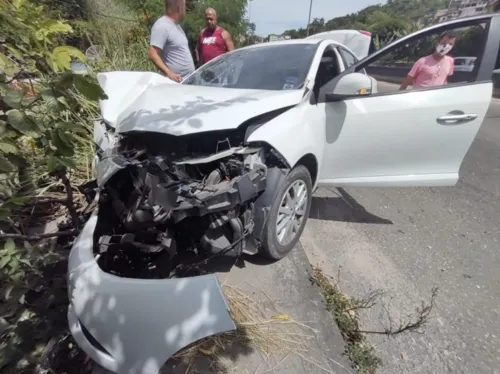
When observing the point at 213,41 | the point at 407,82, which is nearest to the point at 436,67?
the point at 407,82

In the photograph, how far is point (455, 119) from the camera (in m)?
2.44

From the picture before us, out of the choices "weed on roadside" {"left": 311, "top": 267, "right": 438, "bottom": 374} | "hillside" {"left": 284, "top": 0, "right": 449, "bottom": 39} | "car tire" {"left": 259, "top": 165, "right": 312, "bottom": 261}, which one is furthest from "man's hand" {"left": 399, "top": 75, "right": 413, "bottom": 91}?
"hillside" {"left": 284, "top": 0, "right": 449, "bottom": 39}

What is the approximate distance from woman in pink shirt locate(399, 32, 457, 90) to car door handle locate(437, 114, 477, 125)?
319mm

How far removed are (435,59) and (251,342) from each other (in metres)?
2.86

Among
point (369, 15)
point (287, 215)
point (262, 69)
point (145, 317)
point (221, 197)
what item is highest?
point (369, 15)

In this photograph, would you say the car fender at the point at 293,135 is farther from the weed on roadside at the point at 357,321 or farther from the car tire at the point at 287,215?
the weed on roadside at the point at 357,321

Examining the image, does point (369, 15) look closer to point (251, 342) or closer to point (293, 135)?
point (293, 135)

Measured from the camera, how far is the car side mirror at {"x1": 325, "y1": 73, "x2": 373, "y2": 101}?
223 centimetres

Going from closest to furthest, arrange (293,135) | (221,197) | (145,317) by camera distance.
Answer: (145,317)
(221,197)
(293,135)

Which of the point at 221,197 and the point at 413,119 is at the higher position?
the point at 413,119

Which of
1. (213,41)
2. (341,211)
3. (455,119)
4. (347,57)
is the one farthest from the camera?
(213,41)

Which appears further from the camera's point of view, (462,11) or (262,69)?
(462,11)

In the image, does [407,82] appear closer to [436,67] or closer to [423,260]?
[436,67]

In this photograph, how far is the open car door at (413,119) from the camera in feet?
7.86
